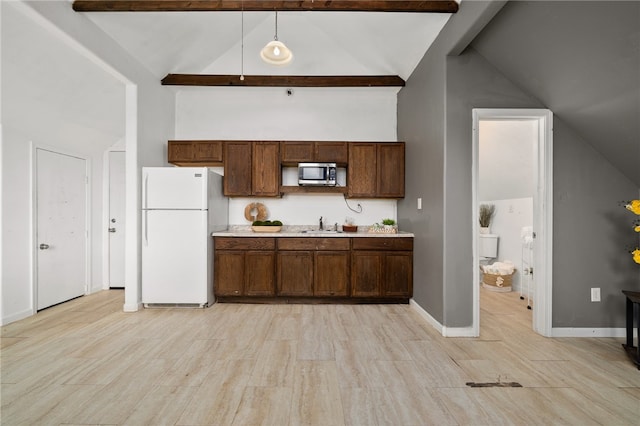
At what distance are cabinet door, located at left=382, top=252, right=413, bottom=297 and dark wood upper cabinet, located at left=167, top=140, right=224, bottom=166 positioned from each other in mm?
2737

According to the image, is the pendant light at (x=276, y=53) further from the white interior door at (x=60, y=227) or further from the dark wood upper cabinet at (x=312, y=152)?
the white interior door at (x=60, y=227)

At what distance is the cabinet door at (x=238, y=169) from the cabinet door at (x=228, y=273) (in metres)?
0.88

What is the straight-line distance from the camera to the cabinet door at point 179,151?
4.40 metres

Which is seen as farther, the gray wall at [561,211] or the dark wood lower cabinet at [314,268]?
the dark wood lower cabinet at [314,268]

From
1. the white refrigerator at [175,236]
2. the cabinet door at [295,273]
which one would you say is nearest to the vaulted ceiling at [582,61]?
the cabinet door at [295,273]

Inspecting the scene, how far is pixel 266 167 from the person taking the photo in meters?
4.35

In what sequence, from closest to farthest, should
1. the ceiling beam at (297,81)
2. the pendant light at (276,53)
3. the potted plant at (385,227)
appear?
the pendant light at (276,53) < the potted plant at (385,227) < the ceiling beam at (297,81)

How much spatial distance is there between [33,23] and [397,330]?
432 cm

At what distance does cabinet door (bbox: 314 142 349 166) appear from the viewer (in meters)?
4.37

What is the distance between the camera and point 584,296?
2996mm

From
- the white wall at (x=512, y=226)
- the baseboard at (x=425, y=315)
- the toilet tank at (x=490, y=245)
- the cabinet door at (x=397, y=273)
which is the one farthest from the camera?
the toilet tank at (x=490, y=245)

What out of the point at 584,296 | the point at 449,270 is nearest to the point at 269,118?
the point at 449,270

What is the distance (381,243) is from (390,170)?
1.07 m

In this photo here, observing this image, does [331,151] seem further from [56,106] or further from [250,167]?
[56,106]
